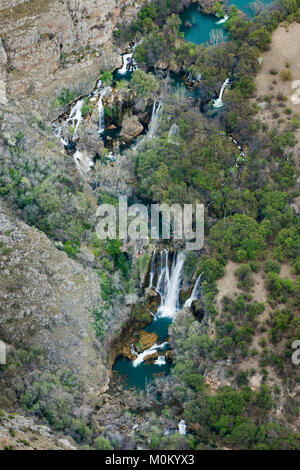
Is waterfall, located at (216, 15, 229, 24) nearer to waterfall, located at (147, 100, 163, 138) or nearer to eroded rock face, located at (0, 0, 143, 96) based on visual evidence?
eroded rock face, located at (0, 0, 143, 96)

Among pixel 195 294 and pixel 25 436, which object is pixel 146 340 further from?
pixel 25 436

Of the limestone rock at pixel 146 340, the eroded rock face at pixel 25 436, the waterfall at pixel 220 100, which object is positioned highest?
the waterfall at pixel 220 100

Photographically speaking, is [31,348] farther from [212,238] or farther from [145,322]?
[212,238]

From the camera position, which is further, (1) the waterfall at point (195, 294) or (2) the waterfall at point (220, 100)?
(2) the waterfall at point (220, 100)

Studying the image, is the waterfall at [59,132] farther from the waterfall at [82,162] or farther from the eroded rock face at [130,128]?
the eroded rock face at [130,128]

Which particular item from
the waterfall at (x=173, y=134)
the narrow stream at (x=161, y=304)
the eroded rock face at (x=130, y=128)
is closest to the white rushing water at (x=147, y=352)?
the narrow stream at (x=161, y=304)

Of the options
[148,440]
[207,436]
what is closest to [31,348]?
[148,440]

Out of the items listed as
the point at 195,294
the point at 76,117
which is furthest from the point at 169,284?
the point at 76,117
